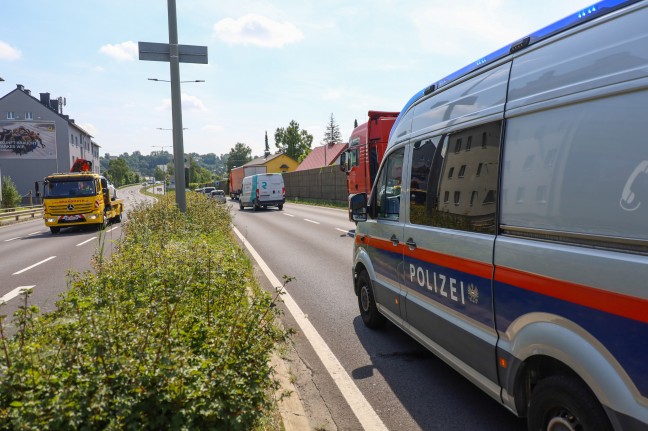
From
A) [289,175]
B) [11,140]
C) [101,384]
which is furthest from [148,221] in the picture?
[11,140]

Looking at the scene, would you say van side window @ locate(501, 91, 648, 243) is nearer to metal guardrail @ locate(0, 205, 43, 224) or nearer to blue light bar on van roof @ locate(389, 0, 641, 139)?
blue light bar on van roof @ locate(389, 0, 641, 139)

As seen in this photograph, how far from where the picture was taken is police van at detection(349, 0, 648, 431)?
6.63ft

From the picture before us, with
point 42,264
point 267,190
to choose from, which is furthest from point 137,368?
point 267,190

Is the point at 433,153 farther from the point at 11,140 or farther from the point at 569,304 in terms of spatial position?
the point at 11,140

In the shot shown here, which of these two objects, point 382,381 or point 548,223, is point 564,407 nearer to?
point 548,223

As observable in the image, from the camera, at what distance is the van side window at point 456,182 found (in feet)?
9.90

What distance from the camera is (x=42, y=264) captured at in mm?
11453

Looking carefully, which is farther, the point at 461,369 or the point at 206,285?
the point at 206,285

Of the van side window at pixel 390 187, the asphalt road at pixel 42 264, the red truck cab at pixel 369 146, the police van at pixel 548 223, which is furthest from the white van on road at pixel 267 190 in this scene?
the police van at pixel 548 223

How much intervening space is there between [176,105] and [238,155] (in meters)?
160

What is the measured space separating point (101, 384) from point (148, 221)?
25.5 ft

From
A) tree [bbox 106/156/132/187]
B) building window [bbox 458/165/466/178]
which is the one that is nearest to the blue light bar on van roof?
building window [bbox 458/165/466/178]

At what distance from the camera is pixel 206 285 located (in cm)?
399

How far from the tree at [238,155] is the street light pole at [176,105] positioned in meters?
153
